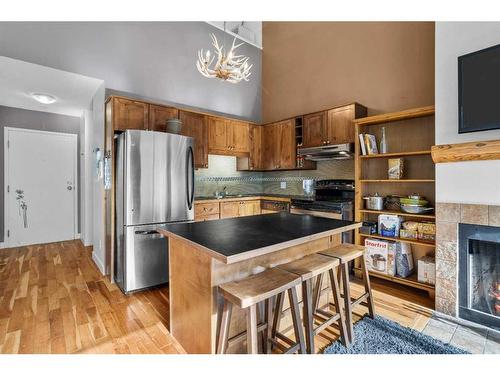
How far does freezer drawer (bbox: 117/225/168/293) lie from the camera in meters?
2.78

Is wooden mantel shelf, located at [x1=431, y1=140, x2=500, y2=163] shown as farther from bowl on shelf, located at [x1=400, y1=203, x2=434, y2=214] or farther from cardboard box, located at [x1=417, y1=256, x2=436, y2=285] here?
cardboard box, located at [x1=417, y1=256, x2=436, y2=285]

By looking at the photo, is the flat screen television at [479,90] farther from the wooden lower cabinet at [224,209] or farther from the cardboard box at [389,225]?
the wooden lower cabinet at [224,209]

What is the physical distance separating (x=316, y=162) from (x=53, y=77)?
3928 mm

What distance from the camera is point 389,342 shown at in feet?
6.11

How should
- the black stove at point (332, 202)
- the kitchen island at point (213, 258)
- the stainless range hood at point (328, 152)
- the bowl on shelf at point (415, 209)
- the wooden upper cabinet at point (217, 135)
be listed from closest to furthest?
the kitchen island at point (213, 258) < the bowl on shelf at point (415, 209) < the black stove at point (332, 202) < the stainless range hood at point (328, 152) < the wooden upper cabinet at point (217, 135)

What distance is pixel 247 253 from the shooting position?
1296mm

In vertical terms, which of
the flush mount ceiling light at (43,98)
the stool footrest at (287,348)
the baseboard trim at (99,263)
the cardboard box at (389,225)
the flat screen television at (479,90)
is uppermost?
the flush mount ceiling light at (43,98)

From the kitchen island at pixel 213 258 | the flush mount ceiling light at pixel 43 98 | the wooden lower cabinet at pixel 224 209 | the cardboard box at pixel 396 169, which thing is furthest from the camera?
the flush mount ceiling light at pixel 43 98

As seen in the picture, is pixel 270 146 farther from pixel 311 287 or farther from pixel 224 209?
pixel 311 287

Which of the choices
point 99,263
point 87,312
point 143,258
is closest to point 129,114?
point 143,258

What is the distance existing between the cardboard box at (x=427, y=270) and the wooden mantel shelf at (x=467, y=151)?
1.11 meters

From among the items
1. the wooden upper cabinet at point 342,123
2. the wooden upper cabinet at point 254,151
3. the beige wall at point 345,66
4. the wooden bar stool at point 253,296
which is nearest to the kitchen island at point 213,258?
the wooden bar stool at point 253,296

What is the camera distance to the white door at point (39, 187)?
447 centimetres

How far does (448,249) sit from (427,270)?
50 cm
